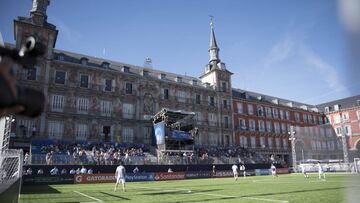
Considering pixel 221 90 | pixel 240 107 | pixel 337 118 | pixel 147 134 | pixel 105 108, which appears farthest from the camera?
pixel 337 118

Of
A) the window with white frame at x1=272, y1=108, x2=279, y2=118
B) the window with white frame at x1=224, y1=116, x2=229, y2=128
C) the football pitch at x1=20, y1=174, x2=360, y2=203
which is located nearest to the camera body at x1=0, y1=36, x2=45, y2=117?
the football pitch at x1=20, y1=174, x2=360, y2=203

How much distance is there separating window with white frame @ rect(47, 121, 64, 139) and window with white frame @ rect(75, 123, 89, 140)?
193 cm

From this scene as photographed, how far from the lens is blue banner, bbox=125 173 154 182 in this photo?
30.9 meters

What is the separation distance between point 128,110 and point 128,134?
376cm

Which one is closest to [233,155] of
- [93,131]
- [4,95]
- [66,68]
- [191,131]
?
[191,131]

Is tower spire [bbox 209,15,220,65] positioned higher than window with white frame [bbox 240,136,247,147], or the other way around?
tower spire [bbox 209,15,220,65]

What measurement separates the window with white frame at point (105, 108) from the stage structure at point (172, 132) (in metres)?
7.07

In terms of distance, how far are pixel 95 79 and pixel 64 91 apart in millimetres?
4963

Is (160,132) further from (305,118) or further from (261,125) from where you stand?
(305,118)

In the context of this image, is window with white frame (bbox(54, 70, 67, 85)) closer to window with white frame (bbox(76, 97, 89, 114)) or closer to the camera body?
window with white frame (bbox(76, 97, 89, 114))

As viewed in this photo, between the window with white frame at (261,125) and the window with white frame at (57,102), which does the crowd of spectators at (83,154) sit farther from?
the window with white frame at (261,125)

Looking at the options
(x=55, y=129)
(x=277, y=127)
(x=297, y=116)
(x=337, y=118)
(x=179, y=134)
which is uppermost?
(x=297, y=116)

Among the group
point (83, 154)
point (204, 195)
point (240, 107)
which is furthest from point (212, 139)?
point (204, 195)

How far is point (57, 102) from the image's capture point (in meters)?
38.3
